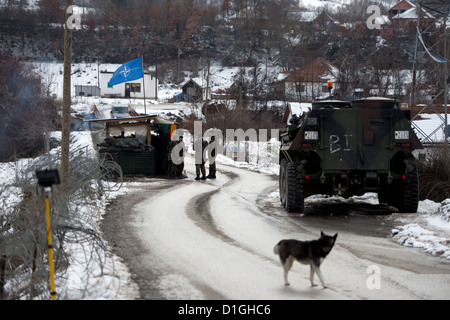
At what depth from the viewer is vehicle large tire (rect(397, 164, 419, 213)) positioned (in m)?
12.4

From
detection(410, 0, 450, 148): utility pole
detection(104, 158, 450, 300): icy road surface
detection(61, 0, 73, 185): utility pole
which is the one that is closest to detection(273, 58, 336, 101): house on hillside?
detection(410, 0, 450, 148): utility pole

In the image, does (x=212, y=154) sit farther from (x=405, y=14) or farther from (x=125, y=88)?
(x=405, y=14)

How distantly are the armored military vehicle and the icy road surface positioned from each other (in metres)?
0.88

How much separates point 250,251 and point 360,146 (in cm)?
436

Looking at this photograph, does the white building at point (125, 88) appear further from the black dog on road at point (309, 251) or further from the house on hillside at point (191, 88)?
the black dog on road at point (309, 251)

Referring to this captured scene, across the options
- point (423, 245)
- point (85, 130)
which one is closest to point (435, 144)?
point (423, 245)

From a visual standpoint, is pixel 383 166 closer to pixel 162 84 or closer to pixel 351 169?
pixel 351 169

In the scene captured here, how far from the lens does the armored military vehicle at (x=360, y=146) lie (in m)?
12.0

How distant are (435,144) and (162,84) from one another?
82772mm

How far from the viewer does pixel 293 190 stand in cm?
1255

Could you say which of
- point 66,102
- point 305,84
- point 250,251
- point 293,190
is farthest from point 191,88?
point 250,251

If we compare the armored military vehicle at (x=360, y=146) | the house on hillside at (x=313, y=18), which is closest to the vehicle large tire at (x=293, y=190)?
the armored military vehicle at (x=360, y=146)

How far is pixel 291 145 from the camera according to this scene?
12.1 metres

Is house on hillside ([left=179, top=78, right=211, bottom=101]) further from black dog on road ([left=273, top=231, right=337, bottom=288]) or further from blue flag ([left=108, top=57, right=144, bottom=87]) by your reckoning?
black dog on road ([left=273, top=231, right=337, bottom=288])
